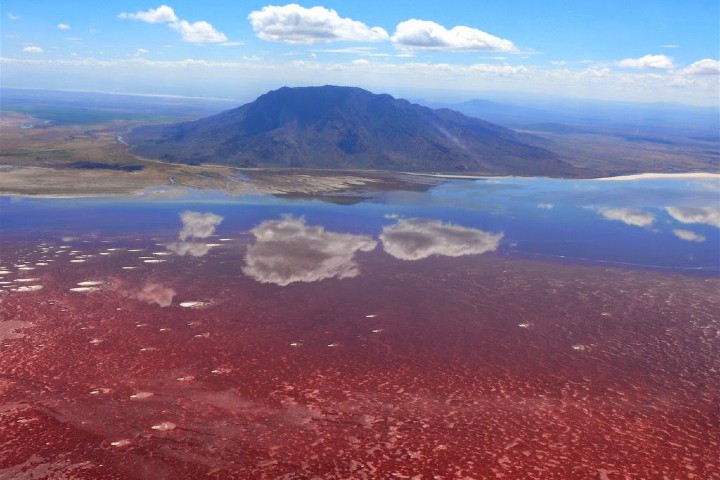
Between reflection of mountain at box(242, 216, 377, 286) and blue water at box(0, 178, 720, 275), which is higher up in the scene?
blue water at box(0, 178, 720, 275)

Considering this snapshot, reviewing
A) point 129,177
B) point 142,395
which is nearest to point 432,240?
point 142,395

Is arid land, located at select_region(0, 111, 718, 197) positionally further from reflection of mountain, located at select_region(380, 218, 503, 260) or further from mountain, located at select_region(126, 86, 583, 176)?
reflection of mountain, located at select_region(380, 218, 503, 260)

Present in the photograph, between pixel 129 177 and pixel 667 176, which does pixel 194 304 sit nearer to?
pixel 129 177

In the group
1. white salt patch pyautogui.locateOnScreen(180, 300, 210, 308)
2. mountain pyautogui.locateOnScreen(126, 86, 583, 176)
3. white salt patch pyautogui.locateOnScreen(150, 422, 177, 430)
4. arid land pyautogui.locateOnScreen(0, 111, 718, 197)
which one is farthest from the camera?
mountain pyautogui.locateOnScreen(126, 86, 583, 176)

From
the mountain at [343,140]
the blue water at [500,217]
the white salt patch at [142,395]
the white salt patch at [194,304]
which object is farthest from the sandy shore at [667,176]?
the white salt patch at [142,395]

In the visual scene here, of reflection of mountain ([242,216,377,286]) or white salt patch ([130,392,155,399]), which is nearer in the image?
white salt patch ([130,392,155,399])

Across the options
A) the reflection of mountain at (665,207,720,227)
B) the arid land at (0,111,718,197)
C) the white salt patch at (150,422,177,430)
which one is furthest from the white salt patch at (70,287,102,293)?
the reflection of mountain at (665,207,720,227)
